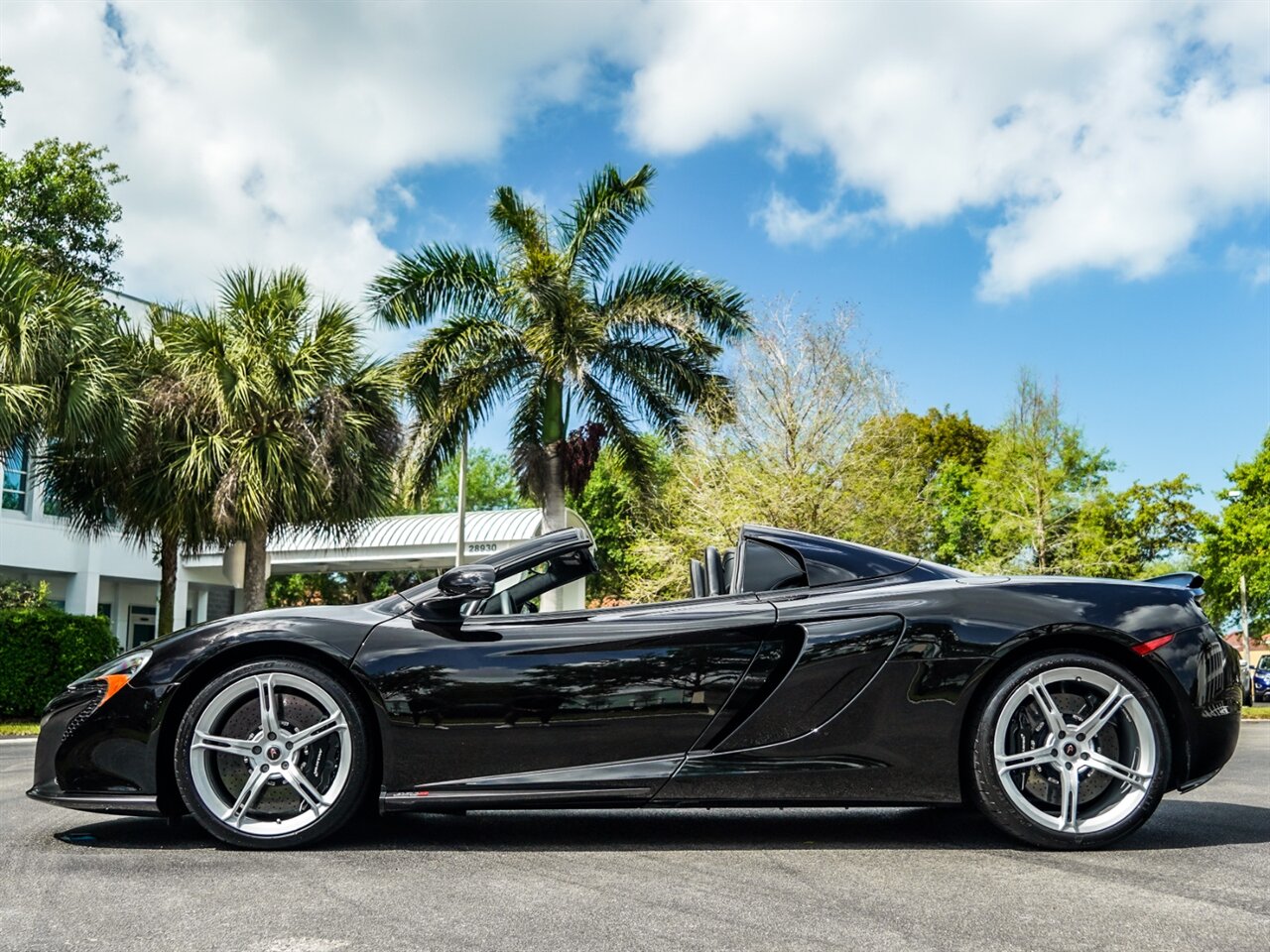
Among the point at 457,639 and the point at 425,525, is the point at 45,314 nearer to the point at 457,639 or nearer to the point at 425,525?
the point at 457,639

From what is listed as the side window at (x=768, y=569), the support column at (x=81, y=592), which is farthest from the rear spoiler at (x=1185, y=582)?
the support column at (x=81, y=592)

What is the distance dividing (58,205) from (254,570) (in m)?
16.1

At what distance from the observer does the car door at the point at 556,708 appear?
13.3 ft

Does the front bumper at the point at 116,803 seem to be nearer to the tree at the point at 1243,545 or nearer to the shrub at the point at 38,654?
the shrub at the point at 38,654

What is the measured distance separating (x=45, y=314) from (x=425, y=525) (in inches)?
687

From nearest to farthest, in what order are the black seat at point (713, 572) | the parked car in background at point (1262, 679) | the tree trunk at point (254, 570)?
1. the black seat at point (713, 572)
2. the tree trunk at point (254, 570)
3. the parked car in background at point (1262, 679)

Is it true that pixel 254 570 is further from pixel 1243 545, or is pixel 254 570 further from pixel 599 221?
pixel 1243 545

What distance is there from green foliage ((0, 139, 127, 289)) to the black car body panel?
26.7 metres

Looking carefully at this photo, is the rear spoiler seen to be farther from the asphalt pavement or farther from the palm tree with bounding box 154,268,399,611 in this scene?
the palm tree with bounding box 154,268,399,611

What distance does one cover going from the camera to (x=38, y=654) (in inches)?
655

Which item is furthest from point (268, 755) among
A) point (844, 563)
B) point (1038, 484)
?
point (1038, 484)

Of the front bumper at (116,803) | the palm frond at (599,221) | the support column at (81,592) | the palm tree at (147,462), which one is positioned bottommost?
the front bumper at (116,803)

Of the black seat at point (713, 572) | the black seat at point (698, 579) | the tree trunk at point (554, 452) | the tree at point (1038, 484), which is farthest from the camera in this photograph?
the tree at point (1038, 484)

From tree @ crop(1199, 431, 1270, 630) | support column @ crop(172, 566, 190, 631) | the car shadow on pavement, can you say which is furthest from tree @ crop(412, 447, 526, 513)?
the car shadow on pavement
